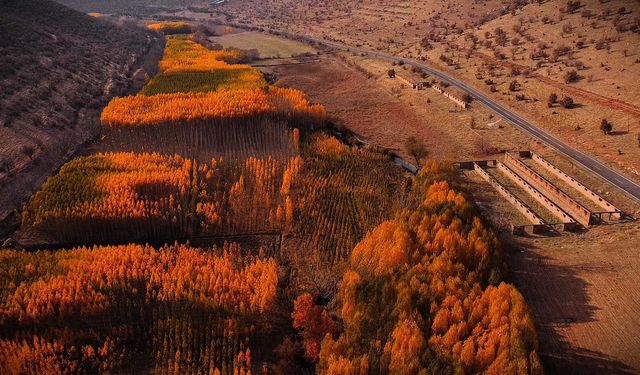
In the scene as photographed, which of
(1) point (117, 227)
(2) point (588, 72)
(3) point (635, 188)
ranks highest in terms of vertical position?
(2) point (588, 72)

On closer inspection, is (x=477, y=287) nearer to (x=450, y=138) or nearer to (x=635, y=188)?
(x=635, y=188)

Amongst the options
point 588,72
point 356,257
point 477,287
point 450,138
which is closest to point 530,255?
point 477,287

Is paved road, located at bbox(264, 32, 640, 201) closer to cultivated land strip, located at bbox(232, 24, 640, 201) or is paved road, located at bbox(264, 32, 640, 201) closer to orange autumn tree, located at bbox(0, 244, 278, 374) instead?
cultivated land strip, located at bbox(232, 24, 640, 201)

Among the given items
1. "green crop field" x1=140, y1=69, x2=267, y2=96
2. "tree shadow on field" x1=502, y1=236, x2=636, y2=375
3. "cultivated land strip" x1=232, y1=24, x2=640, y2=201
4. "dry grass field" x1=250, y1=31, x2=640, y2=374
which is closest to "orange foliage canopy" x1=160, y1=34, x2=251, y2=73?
"green crop field" x1=140, y1=69, x2=267, y2=96

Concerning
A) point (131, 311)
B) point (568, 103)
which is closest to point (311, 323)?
point (131, 311)

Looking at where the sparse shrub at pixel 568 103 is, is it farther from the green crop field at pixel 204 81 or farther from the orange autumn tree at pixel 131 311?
the orange autumn tree at pixel 131 311

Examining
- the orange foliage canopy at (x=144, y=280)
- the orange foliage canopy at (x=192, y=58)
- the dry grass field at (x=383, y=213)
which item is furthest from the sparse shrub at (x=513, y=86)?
the orange foliage canopy at (x=144, y=280)

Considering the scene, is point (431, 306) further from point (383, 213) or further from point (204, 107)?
point (204, 107)
